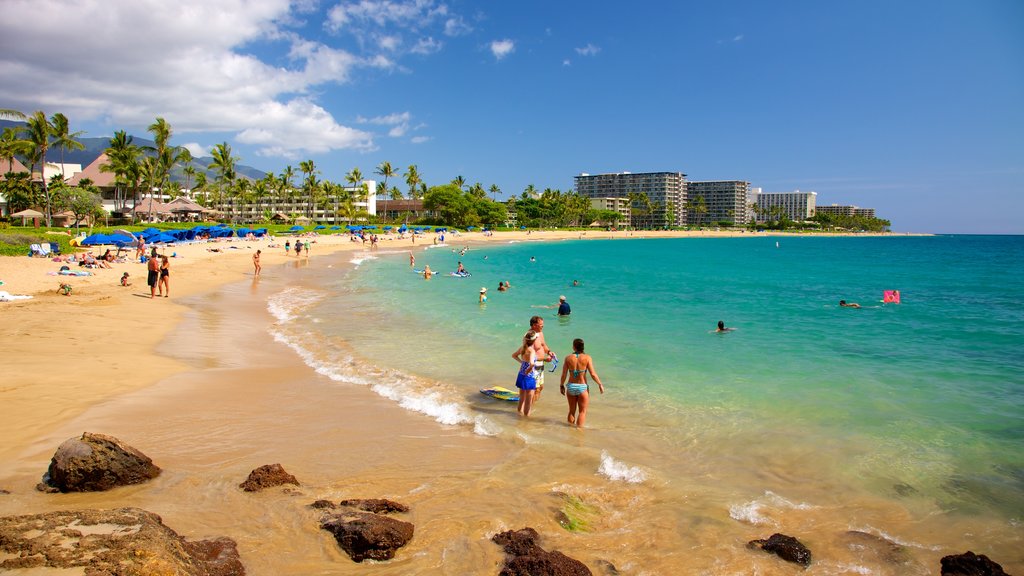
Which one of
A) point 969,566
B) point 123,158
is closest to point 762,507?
point 969,566

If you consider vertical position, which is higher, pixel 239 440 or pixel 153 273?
pixel 153 273

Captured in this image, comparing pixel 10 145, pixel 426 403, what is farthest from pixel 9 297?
pixel 10 145

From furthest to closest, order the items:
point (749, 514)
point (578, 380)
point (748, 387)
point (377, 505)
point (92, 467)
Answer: point (748, 387)
point (578, 380)
point (749, 514)
point (377, 505)
point (92, 467)

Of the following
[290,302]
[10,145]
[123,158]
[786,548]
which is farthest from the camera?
[123,158]

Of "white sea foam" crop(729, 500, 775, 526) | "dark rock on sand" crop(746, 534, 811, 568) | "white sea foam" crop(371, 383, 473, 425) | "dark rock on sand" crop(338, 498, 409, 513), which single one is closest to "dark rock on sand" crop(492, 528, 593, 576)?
"dark rock on sand" crop(338, 498, 409, 513)

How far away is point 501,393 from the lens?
9.62 m

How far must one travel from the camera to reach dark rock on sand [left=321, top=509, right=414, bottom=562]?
14.4ft

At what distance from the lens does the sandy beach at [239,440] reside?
4.69 metres

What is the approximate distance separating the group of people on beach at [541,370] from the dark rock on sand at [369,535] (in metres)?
3.92

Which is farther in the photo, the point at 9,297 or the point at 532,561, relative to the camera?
the point at 9,297

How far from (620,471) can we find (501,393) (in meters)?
3.37

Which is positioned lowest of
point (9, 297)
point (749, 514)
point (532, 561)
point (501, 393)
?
point (749, 514)

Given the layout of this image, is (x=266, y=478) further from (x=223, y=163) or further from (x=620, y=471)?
(x=223, y=163)

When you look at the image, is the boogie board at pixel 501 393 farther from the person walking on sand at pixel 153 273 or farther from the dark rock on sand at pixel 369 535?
the person walking on sand at pixel 153 273
